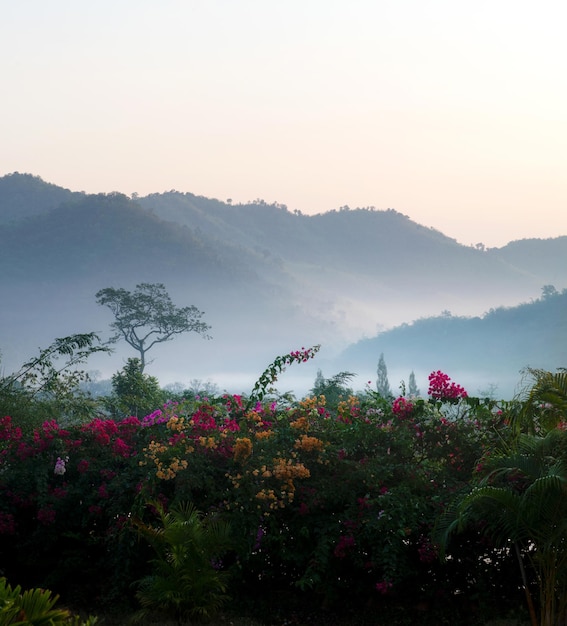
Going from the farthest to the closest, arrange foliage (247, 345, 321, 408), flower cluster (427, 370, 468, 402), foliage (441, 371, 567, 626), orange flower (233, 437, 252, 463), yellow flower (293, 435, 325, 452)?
foliage (247, 345, 321, 408) < flower cluster (427, 370, 468, 402) < yellow flower (293, 435, 325, 452) < orange flower (233, 437, 252, 463) < foliage (441, 371, 567, 626)

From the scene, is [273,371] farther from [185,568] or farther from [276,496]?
[185,568]

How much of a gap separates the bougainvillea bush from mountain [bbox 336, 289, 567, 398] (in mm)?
107879

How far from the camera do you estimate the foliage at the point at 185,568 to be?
24.2 ft

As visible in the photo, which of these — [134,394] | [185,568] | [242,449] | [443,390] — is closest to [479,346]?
[134,394]

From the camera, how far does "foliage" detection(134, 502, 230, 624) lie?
7.39 meters

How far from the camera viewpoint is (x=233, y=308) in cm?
18450

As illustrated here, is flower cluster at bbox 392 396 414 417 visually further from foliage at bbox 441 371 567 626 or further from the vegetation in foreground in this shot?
foliage at bbox 441 371 567 626

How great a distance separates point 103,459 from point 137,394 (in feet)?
56.2

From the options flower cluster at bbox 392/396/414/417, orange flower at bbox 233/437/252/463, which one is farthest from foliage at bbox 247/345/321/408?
orange flower at bbox 233/437/252/463

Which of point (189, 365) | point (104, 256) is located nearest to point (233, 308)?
point (189, 365)

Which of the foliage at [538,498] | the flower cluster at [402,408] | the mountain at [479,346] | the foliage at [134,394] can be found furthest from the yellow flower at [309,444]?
the mountain at [479,346]

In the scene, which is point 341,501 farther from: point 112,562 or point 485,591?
point 112,562

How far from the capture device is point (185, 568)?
7.45 metres

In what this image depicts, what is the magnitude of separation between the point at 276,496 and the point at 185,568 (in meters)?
1.11
